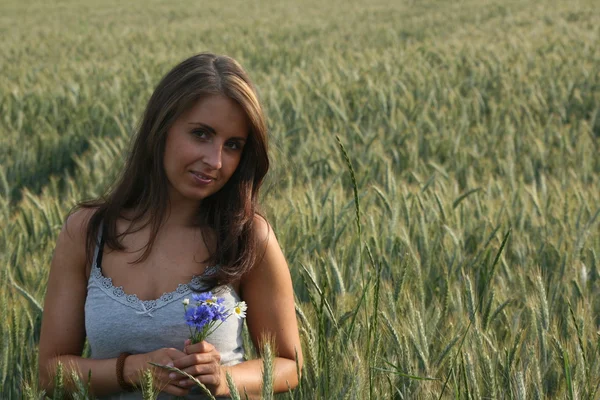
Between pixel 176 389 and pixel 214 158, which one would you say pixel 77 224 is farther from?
pixel 176 389

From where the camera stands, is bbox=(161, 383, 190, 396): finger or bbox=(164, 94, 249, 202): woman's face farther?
bbox=(164, 94, 249, 202): woman's face

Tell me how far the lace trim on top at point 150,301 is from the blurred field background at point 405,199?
206 millimetres

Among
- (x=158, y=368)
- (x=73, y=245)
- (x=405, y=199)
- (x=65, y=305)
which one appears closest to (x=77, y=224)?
(x=73, y=245)

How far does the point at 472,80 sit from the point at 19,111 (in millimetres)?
3089

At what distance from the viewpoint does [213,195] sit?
1.70 meters

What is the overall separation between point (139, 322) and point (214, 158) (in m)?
0.34

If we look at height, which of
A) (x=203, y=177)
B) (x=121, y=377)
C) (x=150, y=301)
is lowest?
(x=121, y=377)

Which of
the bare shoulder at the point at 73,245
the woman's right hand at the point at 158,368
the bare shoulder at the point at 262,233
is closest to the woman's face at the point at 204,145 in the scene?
the bare shoulder at the point at 262,233

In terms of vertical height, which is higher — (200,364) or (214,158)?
(214,158)

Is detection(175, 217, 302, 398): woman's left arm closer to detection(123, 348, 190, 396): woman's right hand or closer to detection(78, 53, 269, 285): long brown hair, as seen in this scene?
detection(78, 53, 269, 285): long brown hair

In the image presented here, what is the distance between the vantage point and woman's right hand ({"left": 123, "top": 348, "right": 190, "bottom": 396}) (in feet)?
4.54

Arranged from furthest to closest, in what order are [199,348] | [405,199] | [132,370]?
[405,199] → [132,370] → [199,348]

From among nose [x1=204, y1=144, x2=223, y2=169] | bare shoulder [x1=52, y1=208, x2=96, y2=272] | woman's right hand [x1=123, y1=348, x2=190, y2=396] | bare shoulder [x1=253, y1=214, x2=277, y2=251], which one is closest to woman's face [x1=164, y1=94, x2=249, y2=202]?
nose [x1=204, y1=144, x2=223, y2=169]

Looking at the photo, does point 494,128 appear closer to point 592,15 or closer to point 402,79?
point 402,79
